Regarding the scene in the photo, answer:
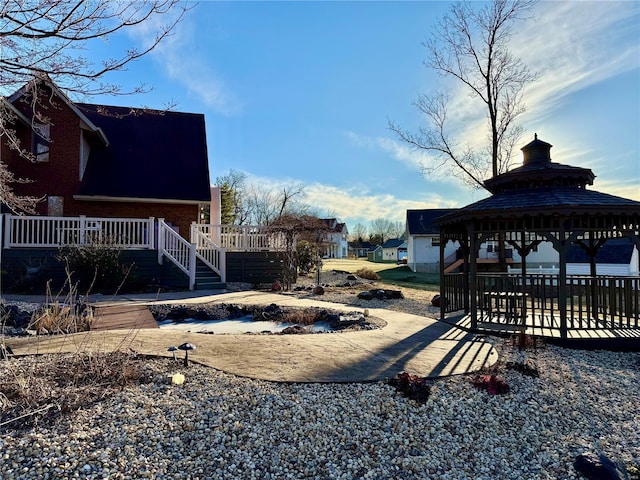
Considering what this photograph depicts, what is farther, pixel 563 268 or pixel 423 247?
pixel 423 247

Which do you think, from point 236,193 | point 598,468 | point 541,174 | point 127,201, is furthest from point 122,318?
point 236,193

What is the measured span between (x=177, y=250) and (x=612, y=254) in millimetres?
24476

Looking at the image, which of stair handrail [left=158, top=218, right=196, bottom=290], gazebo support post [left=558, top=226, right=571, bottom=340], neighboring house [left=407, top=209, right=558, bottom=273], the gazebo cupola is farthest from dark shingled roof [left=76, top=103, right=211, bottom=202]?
neighboring house [left=407, top=209, right=558, bottom=273]

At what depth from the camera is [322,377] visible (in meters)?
4.30

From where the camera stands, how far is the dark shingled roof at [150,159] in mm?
16312

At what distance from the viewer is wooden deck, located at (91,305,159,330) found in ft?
21.8

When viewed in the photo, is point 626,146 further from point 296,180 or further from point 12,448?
point 296,180

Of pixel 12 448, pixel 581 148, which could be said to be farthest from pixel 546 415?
pixel 581 148

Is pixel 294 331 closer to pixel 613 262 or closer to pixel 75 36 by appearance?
pixel 75 36

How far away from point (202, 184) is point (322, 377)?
48.2ft

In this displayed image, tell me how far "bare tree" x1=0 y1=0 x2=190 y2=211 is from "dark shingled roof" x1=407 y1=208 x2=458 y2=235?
3004cm

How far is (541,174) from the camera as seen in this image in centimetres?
857

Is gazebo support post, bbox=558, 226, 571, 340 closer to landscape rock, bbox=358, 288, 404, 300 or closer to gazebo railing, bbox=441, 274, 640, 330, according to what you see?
gazebo railing, bbox=441, 274, 640, 330

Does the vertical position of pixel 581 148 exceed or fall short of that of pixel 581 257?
it exceeds it
